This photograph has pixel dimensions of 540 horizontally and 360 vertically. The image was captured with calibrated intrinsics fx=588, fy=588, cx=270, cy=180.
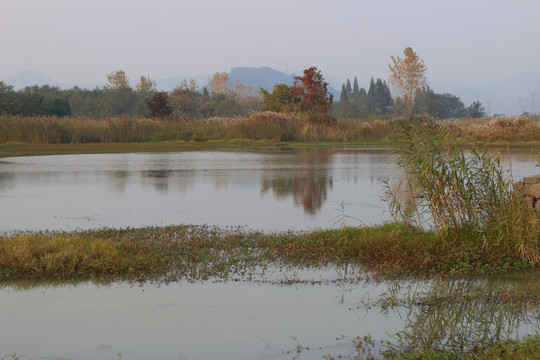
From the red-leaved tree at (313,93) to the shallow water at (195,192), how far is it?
60.2 ft

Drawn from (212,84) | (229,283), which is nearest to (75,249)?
(229,283)

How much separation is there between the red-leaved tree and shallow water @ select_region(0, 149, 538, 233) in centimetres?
1836

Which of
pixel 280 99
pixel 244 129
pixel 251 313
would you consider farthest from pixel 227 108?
pixel 251 313

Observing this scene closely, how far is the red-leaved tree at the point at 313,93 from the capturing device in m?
43.3

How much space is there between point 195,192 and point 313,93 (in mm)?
29240

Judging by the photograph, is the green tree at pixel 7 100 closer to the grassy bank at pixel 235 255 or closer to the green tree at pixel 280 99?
the green tree at pixel 280 99

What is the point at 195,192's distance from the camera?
15.2 m

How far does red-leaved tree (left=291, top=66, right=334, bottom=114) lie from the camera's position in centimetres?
4328

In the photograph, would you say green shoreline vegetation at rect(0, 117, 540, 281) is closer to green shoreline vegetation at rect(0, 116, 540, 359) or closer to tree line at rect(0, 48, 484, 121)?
green shoreline vegetation at rect(0, 116, 540, 359)

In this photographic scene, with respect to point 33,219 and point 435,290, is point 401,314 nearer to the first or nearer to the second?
point 435,290

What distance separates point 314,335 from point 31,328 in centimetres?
272

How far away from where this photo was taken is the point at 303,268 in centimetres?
788

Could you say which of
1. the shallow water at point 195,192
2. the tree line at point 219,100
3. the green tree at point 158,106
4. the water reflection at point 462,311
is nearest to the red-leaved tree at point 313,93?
the tree line at point 219,100

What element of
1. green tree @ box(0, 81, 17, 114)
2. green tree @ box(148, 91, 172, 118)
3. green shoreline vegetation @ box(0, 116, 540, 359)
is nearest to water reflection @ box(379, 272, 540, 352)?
green shoreline vegetation @ box(0, 116, 540, 359)
